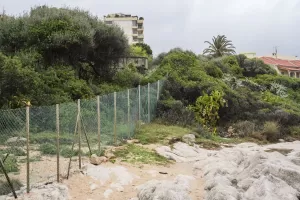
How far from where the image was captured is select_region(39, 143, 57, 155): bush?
9695mm

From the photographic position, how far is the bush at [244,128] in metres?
22.0

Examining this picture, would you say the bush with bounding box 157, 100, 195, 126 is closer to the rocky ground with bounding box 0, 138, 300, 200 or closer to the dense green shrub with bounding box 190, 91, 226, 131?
the dense green shrub with bounding box 190, 91, 226, 131

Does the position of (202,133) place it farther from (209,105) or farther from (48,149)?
(48,149)

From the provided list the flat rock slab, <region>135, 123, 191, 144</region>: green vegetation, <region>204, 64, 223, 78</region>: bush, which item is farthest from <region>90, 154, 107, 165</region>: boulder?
<region>204, 64, 223, 78</region>: bush

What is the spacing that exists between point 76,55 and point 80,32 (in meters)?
1.58

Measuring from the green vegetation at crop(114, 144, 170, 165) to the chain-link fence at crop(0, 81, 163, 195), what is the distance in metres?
0.57

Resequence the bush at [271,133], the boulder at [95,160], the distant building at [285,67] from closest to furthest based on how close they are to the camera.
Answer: the boulder at [95,160], the bush at [271,133], the distant building at [285,67]

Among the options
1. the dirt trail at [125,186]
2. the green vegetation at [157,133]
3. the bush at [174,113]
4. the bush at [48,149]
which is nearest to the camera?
the dirt trail at [125,186]

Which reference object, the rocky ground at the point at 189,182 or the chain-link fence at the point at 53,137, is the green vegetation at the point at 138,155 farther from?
the chain-link fence at the point at 53,137

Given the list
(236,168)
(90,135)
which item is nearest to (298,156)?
(236,168)

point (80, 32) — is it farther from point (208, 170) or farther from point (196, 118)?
point (208, 170)

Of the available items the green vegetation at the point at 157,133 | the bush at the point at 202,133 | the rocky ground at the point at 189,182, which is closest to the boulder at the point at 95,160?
the rocky ground at the point at 189,182

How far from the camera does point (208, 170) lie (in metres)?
11.7

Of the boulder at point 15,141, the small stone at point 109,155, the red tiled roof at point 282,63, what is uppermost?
the red tiled roof at point 282,63
